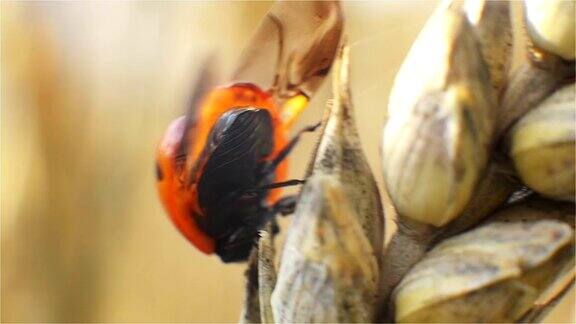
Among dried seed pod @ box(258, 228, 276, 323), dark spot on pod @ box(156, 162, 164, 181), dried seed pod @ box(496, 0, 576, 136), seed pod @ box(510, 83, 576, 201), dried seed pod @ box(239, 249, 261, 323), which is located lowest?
dried seed pod @ box(239, 249, 261, 323)

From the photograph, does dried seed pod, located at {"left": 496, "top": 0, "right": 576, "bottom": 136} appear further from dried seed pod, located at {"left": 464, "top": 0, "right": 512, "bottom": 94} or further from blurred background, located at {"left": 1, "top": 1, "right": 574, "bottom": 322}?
blurred background, located at {"left": 1, "top": 1, "right": 574, "bottom": 322}

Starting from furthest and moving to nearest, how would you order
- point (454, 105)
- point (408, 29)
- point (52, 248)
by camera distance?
point (52, 248) → point (408, 29) → point (454, 105)

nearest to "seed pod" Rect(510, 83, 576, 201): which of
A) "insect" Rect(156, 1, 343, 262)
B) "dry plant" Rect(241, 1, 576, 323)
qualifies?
"dry plant" Rect(241, 1, 576, 323)

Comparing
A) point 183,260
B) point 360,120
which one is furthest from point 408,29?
point 183,260

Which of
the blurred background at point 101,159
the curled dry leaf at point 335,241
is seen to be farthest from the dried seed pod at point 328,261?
the blurred background at point 101,159

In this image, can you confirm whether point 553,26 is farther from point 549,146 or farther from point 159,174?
point 159,174

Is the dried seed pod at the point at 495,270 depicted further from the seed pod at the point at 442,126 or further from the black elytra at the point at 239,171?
the black elytra at the point at 239,171

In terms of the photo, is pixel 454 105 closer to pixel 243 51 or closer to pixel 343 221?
pixel 343 221
